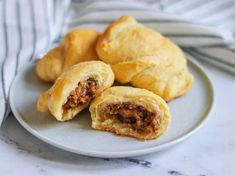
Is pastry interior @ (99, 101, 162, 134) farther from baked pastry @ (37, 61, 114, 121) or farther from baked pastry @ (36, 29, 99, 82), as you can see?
baked pastry @ (36, 29, 99, 82)

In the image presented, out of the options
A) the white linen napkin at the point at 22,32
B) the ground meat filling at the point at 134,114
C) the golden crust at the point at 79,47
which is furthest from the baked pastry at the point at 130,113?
the white linen napkin at the point at 22,32

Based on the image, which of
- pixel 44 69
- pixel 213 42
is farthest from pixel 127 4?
pixel 44 69

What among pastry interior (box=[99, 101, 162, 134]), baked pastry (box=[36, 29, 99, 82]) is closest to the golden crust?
baked pastry (box=[36, 29, 99, 82])

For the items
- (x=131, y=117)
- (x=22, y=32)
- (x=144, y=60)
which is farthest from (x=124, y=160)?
(x=22, y=32)

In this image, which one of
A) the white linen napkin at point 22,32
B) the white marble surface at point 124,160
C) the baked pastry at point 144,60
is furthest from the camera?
the white linen napkin at point 22,32

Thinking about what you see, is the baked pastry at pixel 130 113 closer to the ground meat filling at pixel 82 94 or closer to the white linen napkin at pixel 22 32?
the ground meat filling at pixel 82 94
